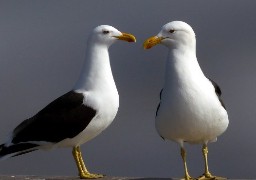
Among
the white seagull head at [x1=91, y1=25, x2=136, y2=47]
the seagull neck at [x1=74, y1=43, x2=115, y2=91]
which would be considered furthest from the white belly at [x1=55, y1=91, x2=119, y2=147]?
the white seagull head at [x1=91, y1=25, x2=136, y2=47]

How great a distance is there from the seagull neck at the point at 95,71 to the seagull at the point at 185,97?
1814 millimetres

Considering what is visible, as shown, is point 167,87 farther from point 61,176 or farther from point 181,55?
point 61,176

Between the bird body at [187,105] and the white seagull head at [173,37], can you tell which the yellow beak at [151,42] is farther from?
the bird body at [187,105]

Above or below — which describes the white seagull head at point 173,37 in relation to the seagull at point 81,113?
above

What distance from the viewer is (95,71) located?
20062mm

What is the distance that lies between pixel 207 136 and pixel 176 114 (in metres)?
1.17

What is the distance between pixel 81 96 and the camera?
19.9m

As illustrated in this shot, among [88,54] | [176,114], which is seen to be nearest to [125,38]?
[88,54]

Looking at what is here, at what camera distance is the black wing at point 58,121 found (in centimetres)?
1992

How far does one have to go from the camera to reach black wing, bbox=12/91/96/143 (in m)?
19.9

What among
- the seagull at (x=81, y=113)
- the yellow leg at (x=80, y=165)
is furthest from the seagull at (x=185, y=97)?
the yellow leg at (x=80, y=165)

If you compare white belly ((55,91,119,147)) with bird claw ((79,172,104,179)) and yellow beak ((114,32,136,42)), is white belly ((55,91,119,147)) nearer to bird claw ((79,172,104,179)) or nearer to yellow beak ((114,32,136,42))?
bird claw ((79,172,104,179))

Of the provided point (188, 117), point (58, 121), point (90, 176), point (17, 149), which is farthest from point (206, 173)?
point (17, 149)

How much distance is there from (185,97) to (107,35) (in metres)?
3.91
